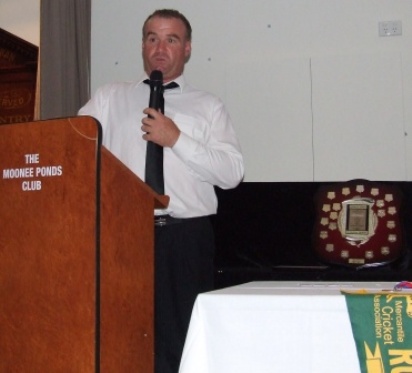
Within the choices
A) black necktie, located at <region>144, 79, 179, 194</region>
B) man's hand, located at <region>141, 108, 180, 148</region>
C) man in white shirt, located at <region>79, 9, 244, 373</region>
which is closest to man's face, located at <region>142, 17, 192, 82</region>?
man in white shirt, located at <region>79, 9, 244, 373</region>

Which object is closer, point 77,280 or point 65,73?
point 77,280

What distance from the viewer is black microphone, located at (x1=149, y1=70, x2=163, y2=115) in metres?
2.12

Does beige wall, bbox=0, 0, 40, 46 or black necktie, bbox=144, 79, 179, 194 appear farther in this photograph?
beige wall, bbox=0, 0, 40, 46

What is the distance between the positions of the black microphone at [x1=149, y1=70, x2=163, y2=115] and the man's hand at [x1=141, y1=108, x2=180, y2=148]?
18 centimetres

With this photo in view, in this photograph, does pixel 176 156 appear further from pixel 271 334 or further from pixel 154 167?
pixel 271 334

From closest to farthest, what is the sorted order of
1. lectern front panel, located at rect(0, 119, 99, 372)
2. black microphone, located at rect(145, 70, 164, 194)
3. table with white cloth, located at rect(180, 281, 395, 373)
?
table with white cloth, located at rect(180, 281, 395, 373)
lectern front panel, located at rect(0, 119, 99, 372)
black microphone, located at rect(145, 70, 164, 194)

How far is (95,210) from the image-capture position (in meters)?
1.34

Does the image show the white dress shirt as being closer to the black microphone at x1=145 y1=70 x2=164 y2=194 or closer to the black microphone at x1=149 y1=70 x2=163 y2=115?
the black microphone at x1=145 y1=70 x2=164 y2=194

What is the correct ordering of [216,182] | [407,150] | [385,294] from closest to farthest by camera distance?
[385,294], [216,182], [407,150]

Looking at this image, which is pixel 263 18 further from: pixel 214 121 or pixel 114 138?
pixel 114 138

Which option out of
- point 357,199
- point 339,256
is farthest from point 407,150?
point 339,256

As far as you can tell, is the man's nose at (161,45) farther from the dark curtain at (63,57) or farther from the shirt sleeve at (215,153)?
the dark curtain at (63,57)

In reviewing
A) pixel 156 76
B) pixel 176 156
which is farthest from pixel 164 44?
pixel 176 156

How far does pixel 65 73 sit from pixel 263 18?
4.14 ft
